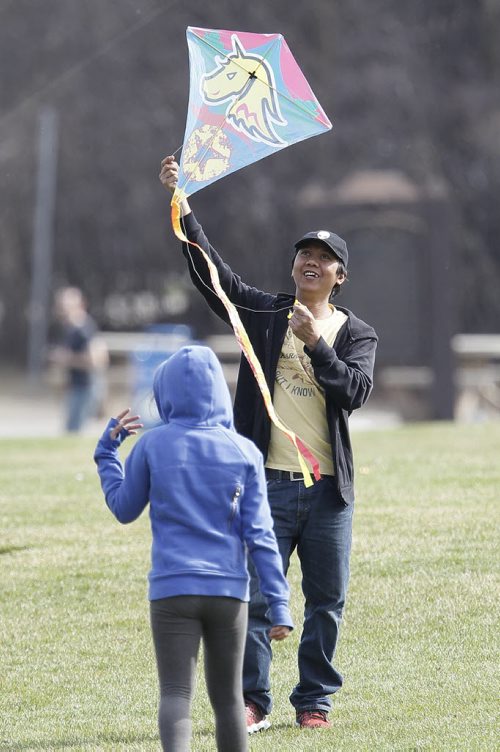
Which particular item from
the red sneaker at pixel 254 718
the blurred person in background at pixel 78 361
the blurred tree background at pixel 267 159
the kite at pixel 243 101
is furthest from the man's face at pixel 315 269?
the blurred tree background at pixel 267 159

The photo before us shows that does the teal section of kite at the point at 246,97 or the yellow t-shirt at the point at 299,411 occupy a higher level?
the teal section of kite at the point at 246,97

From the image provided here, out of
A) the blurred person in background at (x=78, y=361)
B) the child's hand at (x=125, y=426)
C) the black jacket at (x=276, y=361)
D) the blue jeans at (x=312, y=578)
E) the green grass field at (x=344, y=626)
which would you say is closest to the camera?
the child's hand at (x=125, y=426)

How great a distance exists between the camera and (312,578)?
5277 mm

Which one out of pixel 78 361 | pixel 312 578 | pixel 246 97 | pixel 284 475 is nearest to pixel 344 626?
pixel 312 578

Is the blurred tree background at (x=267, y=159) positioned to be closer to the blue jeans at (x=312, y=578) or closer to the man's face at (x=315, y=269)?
the man's face at (x=315, y=269)

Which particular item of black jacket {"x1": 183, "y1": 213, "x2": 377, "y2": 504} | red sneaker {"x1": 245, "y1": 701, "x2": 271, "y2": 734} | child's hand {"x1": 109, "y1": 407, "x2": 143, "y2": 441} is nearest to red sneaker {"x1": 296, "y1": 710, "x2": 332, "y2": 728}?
red sneaker {"x1": 245, "y1": 701, "x2": 271, "y2": 734}

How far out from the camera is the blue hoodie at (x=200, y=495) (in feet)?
13.9

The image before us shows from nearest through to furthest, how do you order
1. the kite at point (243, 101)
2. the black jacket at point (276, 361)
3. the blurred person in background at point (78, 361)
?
1. the black jacket at point (276, 361)
2. the kite at point (243, 101)
3. the blurred person in background at point (78, 361)

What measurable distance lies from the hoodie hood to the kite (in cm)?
143

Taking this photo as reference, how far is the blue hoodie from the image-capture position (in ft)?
13.9

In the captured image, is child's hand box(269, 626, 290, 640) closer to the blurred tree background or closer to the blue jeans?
the blue jeans

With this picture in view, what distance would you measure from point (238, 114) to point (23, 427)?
56.4 feet

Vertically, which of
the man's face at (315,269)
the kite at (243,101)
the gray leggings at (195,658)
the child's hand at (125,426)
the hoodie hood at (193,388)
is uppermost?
the kite at (243,101)

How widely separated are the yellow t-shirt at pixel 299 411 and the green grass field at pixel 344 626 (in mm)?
1106
